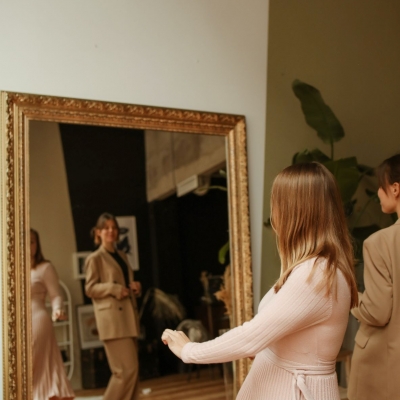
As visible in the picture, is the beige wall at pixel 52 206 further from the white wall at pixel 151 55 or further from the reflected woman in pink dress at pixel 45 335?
the white wall at pixel 151 55

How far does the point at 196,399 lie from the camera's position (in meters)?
3.29

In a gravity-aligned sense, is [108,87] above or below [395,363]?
above

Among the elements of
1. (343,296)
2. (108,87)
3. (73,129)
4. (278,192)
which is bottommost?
(343,296)

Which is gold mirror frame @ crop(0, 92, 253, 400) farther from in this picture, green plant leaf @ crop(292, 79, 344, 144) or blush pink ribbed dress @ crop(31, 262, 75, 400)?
green plant leaf @ crop(292, 79, 344, 144)

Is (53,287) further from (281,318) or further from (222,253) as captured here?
(281,318)

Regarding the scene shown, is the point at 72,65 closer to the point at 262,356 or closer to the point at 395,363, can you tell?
the point at 262,356

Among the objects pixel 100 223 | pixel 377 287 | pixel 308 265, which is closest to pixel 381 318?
pixel 377 287

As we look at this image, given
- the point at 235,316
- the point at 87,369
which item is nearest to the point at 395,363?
the point at 235,316

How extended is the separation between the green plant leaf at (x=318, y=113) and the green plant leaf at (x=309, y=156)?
0.11 metres

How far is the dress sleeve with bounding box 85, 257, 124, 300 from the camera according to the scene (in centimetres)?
303

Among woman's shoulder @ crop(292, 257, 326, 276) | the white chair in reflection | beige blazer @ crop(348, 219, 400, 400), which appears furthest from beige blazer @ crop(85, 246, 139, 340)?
woman's shoulder @ crop(292, 257, 326, 276)

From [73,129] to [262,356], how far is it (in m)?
1.66

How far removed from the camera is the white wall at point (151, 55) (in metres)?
3.04

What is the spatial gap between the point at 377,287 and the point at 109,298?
4.36 ft
